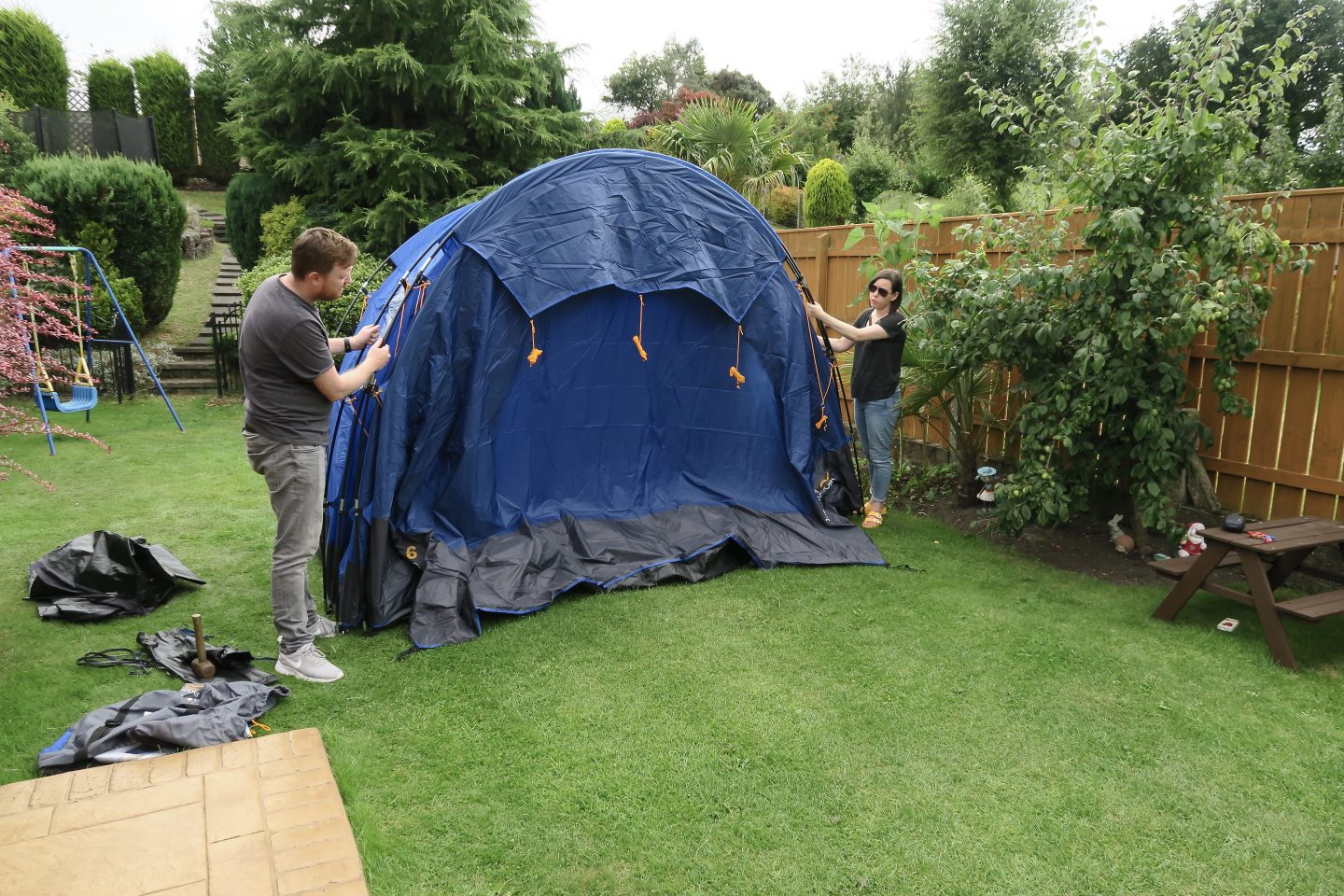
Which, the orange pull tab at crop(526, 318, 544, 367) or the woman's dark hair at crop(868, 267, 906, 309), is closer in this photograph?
the orange pull tab at crop(526, 318, 544, 367)

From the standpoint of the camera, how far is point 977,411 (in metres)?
5.48

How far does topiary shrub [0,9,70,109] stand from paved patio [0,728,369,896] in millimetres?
16058

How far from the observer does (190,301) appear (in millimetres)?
11875

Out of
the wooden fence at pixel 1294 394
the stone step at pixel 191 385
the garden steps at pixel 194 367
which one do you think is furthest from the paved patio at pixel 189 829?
the garden steps at pixel 194 367

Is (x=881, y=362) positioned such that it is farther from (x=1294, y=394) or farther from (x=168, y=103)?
(x=168, y=103)

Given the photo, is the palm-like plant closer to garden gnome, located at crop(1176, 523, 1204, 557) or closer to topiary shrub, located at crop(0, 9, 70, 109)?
garden gnome, located at crop(1176, 523, 1204, 557)

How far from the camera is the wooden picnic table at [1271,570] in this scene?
3201 mm

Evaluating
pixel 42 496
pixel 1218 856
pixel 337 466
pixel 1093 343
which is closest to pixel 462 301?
pixel 337 466

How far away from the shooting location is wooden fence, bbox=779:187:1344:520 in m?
3.76

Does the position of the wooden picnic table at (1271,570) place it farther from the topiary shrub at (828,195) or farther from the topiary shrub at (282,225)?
the topiary shrub at (828,195)

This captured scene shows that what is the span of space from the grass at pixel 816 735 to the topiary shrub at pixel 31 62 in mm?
14275

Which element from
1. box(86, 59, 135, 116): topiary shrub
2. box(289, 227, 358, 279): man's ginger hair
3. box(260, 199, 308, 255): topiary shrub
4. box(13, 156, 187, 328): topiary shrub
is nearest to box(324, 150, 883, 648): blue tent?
box(289, 227, 358, 279): man's ginger hair

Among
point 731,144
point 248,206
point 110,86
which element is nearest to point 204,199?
point 110,86

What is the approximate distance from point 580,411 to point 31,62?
15.9m
